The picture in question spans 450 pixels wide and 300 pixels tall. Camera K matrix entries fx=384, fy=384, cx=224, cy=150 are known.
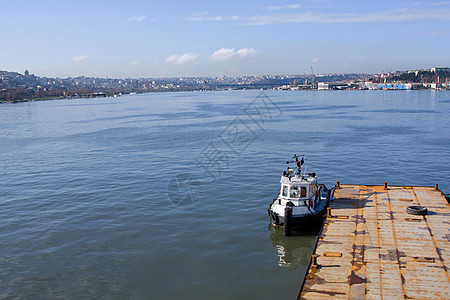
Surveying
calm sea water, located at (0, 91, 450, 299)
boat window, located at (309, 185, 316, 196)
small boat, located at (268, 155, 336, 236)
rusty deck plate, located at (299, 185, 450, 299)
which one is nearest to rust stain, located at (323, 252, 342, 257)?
A: rusty deck plate, located at (299, 185, 450, 299)

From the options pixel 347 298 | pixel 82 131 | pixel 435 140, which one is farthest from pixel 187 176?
pixel 82 131

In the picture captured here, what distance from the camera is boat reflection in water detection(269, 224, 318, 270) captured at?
763 inches

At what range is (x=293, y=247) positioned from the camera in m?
21.1

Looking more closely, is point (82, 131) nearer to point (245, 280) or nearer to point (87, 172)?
point (87, 172)

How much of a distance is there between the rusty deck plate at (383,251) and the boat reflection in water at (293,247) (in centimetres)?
190

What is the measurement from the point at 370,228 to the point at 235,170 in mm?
19888

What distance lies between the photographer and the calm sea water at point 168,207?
1783cm

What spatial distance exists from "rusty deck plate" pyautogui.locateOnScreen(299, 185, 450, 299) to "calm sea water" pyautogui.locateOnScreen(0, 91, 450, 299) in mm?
2583

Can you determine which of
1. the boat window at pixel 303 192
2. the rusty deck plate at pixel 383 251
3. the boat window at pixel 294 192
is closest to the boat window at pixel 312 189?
the boat window at pixel 303 192

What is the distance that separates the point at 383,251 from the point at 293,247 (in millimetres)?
5874

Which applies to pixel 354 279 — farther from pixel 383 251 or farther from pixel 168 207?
pixel 168 207

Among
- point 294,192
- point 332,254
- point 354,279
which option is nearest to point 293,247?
point 294,192

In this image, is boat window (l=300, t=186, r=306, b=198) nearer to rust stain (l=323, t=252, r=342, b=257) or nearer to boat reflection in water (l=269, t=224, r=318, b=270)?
boat reflection in water (l=269, t=224, r=318, b=270)

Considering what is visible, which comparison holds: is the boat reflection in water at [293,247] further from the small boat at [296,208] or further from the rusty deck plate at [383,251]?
the rusty deck plate at [383,251]
